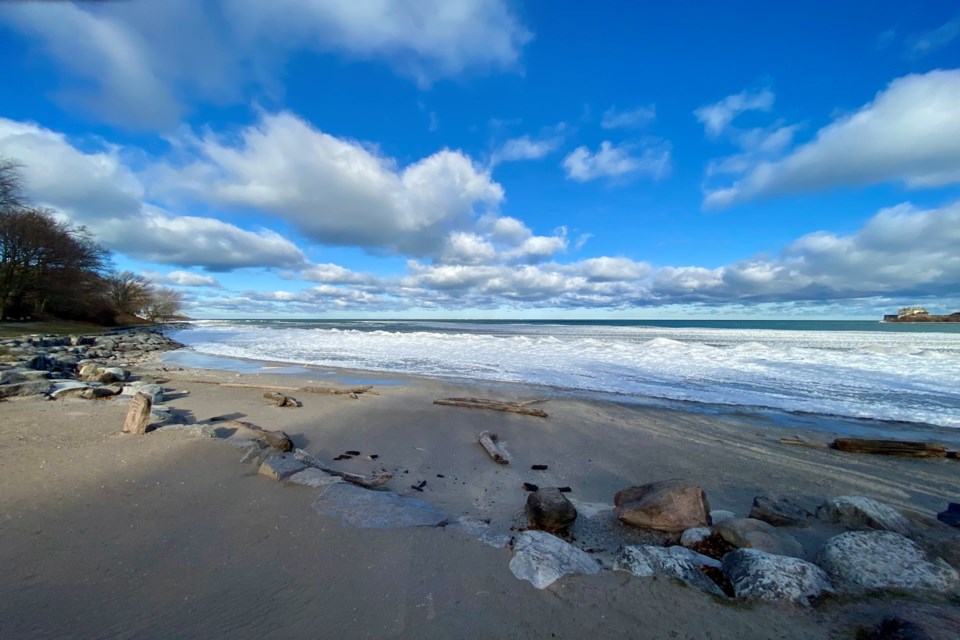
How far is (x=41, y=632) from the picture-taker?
7.45 ft

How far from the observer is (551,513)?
380 centimetres

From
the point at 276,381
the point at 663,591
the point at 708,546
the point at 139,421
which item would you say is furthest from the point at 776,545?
the point at 276,381

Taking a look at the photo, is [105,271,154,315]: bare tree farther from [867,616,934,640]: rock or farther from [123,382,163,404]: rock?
[867,616,934,640]: rock

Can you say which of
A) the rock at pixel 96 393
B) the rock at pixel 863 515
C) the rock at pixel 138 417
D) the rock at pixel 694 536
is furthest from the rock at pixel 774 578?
the rock at pixel 96 393

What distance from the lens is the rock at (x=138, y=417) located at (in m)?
5.81

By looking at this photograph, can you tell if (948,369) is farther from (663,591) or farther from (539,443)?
(663,591)

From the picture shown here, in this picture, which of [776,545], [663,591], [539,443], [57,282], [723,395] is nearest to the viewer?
[663,591]

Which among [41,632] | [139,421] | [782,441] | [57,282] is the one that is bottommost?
[782,441]

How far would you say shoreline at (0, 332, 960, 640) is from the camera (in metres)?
2.50

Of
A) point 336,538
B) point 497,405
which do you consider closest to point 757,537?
point 336,538

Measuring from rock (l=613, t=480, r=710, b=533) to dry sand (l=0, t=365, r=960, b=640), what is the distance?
1.58 feet

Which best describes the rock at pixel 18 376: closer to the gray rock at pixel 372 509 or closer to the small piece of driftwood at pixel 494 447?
the gray rock at pixel 372 509

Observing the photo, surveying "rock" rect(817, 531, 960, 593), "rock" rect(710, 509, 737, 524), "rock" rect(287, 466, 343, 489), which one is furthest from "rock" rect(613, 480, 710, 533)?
"rock" rect(287, 466, 343, 489)

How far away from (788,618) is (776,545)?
917 mm
